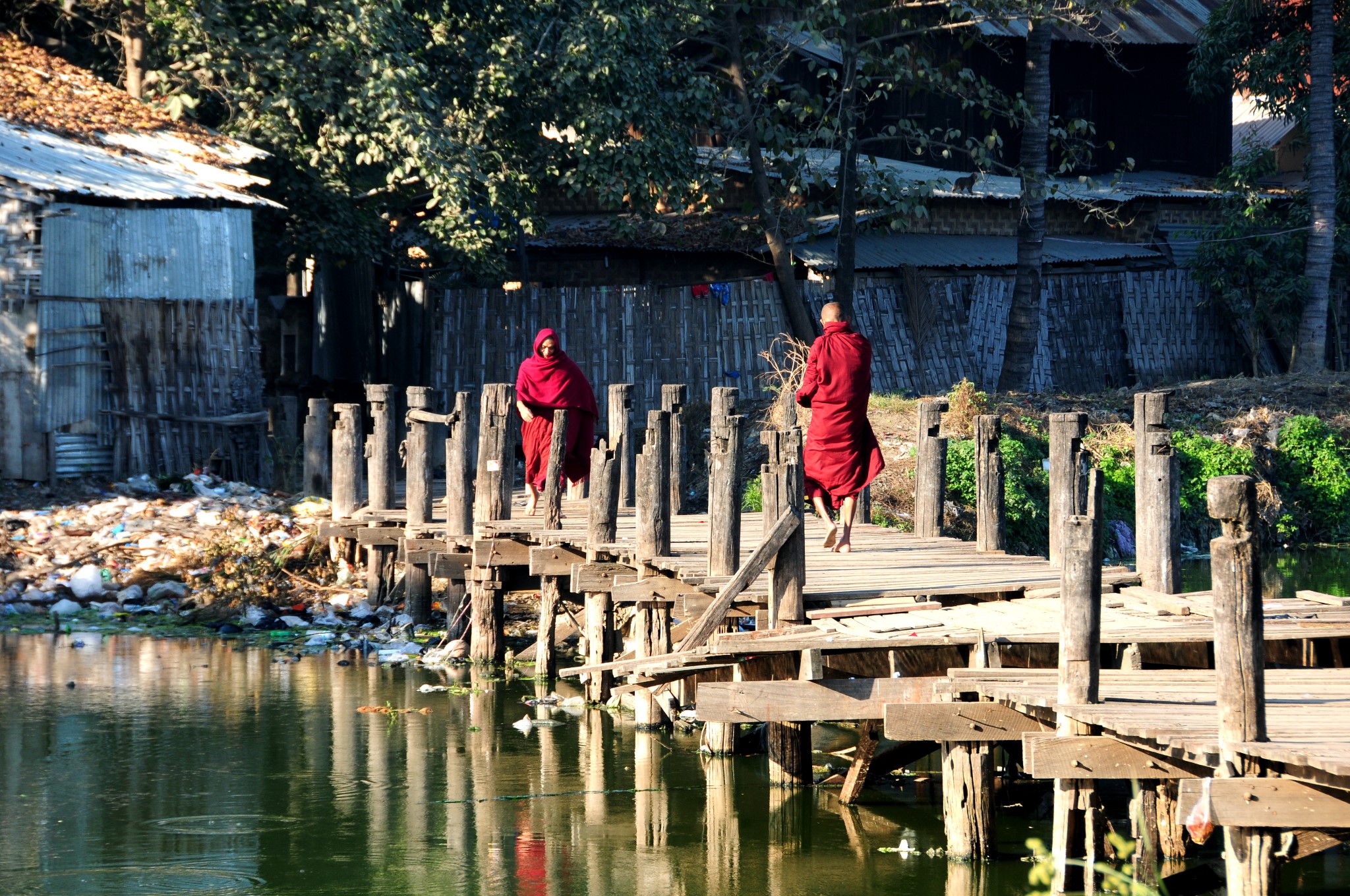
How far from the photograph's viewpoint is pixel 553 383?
39.5ft

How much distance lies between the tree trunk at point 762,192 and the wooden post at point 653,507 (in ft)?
28.9

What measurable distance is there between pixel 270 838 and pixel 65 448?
25.7 ft

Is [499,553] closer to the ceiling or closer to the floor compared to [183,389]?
closer to the floor

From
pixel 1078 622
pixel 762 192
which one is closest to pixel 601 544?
pixel 1078 622

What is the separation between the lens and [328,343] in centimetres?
1917

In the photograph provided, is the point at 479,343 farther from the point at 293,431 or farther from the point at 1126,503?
the point at 1126,503

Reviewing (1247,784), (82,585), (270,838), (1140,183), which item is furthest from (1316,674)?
(1140,183)

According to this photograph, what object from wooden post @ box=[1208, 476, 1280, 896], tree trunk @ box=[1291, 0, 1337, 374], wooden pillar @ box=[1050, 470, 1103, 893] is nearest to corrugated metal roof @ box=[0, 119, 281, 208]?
wooden pillar @ box=[1050, 470, 1103, 893]

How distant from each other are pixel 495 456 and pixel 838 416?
2.84m

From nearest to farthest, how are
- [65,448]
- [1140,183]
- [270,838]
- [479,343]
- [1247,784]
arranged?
[1247,784] → [270,838] → [65,448] → [479,343] → [1140,183]

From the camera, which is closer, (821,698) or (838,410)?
(821,698)

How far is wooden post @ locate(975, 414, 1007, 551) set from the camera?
10.1 m

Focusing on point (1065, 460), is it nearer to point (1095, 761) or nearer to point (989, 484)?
point (989, 484)

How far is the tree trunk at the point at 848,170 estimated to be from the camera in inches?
703
